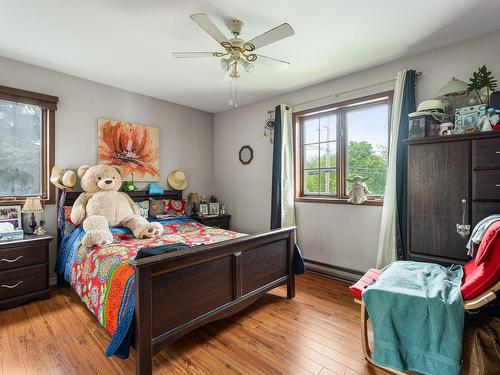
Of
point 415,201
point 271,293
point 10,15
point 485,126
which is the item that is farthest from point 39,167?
point 485,126

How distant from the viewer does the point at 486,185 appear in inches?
75.0

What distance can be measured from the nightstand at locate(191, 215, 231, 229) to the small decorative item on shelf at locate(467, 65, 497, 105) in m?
3.46

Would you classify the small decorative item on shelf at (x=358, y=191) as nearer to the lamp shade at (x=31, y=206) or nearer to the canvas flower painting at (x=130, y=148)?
the canvas flower painting at (x=130, y=148)

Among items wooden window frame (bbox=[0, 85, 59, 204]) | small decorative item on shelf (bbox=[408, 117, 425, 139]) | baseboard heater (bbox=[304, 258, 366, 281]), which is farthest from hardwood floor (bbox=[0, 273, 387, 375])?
small decorative item on shelf (bbox=[408, 117, 425, 139])

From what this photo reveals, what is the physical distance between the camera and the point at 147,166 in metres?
3.94

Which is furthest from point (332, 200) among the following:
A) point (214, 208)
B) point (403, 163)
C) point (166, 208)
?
point (166, 208)

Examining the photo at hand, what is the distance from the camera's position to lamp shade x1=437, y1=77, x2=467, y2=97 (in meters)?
2.27

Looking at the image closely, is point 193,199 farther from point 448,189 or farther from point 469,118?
point 469,118

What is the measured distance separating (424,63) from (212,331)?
331cm

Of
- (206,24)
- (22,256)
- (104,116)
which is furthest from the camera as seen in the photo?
(104,116)

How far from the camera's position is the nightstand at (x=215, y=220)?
4.12m

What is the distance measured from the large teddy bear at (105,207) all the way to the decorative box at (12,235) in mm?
457

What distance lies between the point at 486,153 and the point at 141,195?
3.85 meters

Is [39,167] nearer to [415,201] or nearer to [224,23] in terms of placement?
[224,23]
